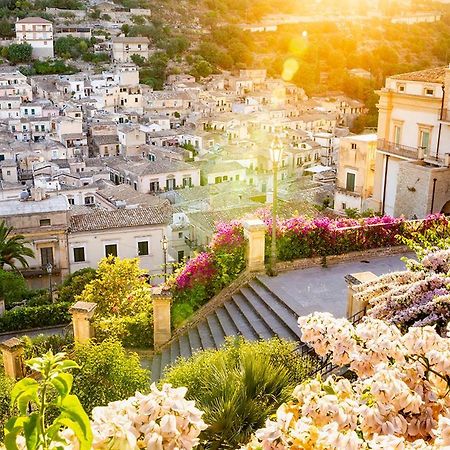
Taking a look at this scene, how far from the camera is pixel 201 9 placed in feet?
380

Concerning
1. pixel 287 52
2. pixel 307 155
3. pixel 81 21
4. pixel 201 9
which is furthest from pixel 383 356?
pixel 201 9

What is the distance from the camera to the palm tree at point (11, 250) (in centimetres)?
2370

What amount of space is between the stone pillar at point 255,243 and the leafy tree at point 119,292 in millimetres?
2041

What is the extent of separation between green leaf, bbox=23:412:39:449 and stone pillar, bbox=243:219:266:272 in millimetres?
8381

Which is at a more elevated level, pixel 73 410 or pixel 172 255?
pixel 73 410

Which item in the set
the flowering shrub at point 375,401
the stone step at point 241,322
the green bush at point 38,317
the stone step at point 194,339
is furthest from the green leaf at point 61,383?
the green bush at point 38,317

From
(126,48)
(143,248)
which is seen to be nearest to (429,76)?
(143,248)

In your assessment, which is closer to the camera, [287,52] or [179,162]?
[179,162]

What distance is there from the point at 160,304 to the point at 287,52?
101 m

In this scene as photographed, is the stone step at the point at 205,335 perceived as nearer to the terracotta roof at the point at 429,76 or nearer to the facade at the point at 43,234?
the terracotta roof at the point at 429,76

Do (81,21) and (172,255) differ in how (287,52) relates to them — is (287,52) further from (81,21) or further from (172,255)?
(172,255)

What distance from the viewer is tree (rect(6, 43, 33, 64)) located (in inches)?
3157

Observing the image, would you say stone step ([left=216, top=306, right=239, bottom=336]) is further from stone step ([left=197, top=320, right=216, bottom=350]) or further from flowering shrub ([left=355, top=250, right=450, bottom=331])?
flowering shrub ([left=355, top=250, right=450, bottom=331])

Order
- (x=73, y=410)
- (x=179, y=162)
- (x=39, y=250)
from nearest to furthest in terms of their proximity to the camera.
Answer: (x=73, y=410)
(x=39, y=250)
(x=179, y=162)
